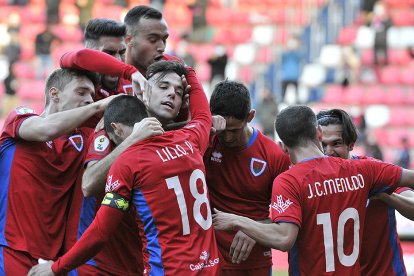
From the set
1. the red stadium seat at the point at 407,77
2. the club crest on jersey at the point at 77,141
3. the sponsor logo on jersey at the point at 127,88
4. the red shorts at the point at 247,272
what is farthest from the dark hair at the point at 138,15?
the red stadium seat at the point at 407,77

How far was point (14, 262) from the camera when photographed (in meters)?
5.32

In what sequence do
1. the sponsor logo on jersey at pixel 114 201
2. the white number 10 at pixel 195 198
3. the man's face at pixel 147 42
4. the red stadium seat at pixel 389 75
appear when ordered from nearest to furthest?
the sponsor logo on jersey at pixel 114 201 → the white number 10 at pixel 195 198 → the man's face at pixel 147 42 → the red stadium seat at pixel 389 75

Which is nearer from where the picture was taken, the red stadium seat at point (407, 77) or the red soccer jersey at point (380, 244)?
the red soccer jersey at point (380, 244)

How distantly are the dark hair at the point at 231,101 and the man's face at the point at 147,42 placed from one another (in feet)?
2.05

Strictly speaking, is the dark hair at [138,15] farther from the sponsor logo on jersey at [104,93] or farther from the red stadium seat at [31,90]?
the red stadium seat at [31,90]

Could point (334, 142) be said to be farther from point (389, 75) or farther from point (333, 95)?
point (389, 75)

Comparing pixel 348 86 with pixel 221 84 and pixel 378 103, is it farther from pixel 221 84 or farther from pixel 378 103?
pixel 221 84

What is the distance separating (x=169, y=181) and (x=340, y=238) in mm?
1122

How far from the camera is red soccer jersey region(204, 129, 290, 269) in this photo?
5770mm

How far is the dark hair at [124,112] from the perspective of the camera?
16.6ft

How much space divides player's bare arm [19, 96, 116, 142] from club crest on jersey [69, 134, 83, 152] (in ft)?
1.28

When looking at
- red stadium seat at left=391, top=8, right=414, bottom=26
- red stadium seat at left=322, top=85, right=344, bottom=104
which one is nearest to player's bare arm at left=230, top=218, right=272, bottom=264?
red stadium seat at left=322, top=85, right=344, bottom=104

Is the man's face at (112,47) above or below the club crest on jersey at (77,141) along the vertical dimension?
above

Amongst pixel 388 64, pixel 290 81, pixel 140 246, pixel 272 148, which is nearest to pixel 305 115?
pixel 272 148
